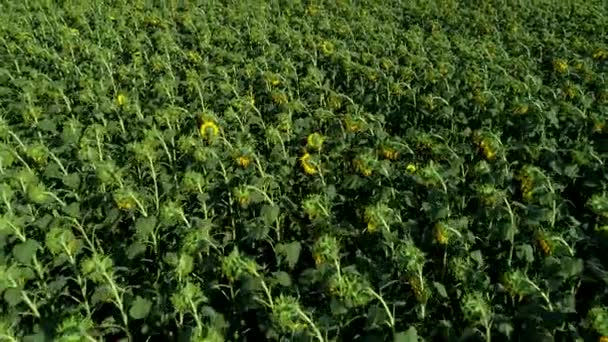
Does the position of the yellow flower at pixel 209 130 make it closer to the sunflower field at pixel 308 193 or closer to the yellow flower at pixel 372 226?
the sunflower field at pixel 308 193

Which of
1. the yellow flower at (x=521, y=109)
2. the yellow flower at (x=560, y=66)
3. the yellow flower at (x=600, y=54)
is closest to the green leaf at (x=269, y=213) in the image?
the yellow flower at (x=521, y=109)

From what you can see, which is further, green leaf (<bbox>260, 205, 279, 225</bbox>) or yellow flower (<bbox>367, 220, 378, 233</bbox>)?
green leaf (<bbox>260, 205, 279, 225</bbox>)

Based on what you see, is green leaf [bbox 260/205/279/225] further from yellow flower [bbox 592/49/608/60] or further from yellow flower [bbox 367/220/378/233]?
yellow flower [bbox 592/49/608/60]

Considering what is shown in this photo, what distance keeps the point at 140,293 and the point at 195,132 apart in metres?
2.10

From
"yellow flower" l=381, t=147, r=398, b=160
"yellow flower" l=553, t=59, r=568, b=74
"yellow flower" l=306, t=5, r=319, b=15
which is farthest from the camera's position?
"yellow flower" l=306, t=5, r=319, b=15

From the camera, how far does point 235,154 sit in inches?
169

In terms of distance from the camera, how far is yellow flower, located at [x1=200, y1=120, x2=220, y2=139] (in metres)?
4.93

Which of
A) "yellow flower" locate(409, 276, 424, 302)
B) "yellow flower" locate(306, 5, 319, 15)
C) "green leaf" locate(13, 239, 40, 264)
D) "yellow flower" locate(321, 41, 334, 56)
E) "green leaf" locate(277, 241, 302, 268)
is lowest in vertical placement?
"yellow flower" locate(306, 5, 319, 15)

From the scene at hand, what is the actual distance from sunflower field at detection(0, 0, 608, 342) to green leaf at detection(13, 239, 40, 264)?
0.05ft

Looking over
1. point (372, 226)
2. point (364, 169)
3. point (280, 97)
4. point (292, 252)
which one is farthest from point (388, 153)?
point (280, 97)

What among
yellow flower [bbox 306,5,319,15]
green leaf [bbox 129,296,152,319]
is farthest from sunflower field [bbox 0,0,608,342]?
yellow flower [bbox 306,5,319,15]

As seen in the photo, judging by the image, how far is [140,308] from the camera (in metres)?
2.98

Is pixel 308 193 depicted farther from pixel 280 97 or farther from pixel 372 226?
pixel 280 97

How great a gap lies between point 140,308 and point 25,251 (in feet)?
2.74
